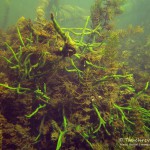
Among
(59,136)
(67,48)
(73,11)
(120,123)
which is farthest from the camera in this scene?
(73,11)

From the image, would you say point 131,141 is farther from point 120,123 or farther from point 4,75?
point 4,75

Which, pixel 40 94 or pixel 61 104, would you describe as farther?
pixel 61 104

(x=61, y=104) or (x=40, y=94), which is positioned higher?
(x=40, y=94)

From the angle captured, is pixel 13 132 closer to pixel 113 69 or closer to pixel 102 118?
pixel 102 118

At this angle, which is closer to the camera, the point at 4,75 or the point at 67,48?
the point at 67,48

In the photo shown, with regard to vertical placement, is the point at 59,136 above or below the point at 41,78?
below

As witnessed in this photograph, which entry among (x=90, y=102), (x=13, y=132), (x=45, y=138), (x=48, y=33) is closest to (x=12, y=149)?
(x=13, y=132)

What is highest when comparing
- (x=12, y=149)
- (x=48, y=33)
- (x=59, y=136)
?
(x=48, y=33)

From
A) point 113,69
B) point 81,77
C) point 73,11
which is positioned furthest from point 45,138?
point 73,11

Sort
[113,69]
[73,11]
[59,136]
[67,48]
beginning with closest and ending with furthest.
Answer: [67,48] → [59,136] → [113,69] → [73,11]
